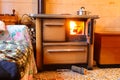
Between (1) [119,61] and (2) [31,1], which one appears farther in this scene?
(2) [31,1]

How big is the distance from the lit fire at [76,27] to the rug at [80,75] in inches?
25.9

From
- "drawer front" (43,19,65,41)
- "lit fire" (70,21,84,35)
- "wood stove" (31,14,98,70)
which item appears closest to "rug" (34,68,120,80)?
"wood stove" (31,14,98,70)

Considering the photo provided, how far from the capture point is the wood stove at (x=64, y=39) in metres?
3.05

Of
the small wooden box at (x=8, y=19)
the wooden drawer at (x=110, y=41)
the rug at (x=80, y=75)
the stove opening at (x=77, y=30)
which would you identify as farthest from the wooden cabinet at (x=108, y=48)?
the small wooden box at (x=8, y=19)

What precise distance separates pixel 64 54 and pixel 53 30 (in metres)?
0.43

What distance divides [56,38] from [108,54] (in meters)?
0.94

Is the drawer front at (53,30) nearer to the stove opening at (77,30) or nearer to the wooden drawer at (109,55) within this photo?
the stove opening at (77,30)

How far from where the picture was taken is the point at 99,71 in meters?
3.12

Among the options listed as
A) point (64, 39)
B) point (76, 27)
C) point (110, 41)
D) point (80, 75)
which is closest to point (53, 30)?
point (64, 39)

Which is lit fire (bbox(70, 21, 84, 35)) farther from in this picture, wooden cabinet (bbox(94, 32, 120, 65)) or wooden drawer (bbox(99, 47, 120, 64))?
wooden drawer (bbox(99, 47, 120, 64))

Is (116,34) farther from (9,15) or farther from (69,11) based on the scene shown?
(9,15)

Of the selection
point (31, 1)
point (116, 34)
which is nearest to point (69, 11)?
point (31, 1)

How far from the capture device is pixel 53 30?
3088mm

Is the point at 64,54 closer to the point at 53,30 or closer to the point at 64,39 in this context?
the point at 64,39
